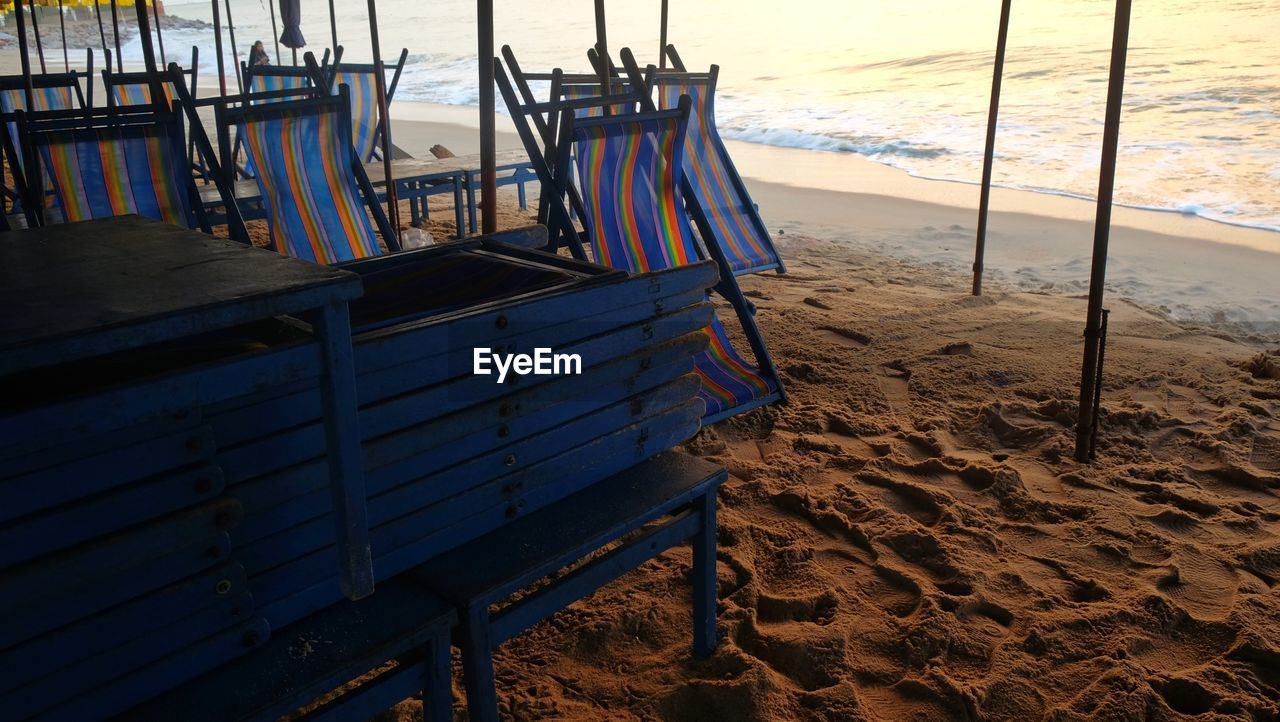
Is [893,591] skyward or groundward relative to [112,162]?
groundward

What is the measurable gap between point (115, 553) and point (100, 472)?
105 mm

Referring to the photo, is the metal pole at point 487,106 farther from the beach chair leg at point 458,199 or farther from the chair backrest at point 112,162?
the beach chair leg at point 458,199

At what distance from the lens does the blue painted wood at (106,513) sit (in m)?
1.02

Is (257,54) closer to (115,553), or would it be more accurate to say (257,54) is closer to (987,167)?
(987,167)

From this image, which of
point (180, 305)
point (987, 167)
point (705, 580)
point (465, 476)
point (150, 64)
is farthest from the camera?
point (987, 167)

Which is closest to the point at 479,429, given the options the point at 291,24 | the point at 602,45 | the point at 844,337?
the point at 602,45

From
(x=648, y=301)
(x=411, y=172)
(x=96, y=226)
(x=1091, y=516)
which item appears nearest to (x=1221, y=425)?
(x=1091, y=516)

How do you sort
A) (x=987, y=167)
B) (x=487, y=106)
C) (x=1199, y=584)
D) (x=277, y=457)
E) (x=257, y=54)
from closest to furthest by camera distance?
(x=277, y=457), (x=1199, y=584), (x=487, y=106), (x=987, y=167), (x=257, y=54)

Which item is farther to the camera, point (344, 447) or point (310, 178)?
point (310, 178)

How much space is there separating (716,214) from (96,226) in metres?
3.73

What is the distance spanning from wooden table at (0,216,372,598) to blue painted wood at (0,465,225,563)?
0.16 m

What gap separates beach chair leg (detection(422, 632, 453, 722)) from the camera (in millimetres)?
1430

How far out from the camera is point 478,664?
4.96ft

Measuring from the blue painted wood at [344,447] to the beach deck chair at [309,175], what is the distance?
283cm
